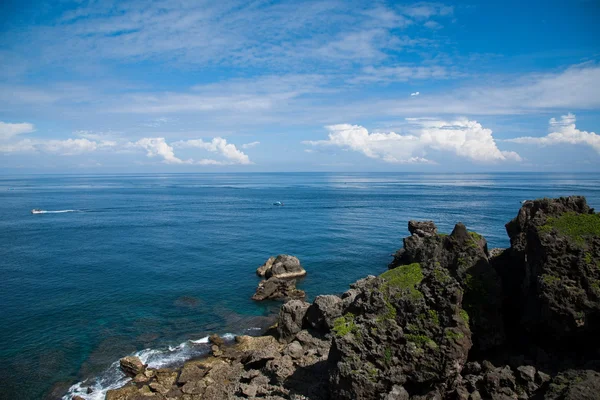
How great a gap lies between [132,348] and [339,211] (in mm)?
102653

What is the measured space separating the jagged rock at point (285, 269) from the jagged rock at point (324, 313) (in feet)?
75.0

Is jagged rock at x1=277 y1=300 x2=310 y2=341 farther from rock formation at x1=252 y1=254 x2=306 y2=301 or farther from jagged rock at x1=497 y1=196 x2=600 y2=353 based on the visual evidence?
jagged rock at x1=497 y1=196 x2=600 y2=353

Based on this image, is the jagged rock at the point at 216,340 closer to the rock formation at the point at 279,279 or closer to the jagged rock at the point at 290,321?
the jagged rock at the point at 290,321

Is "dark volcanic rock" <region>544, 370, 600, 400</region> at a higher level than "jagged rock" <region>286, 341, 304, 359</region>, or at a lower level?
higher

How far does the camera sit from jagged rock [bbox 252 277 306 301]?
177 feet

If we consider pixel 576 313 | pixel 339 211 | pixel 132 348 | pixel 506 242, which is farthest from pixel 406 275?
pixel 339 211

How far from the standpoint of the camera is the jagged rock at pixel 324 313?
36656 millimetres

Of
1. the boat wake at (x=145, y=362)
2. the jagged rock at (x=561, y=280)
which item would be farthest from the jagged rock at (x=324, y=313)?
the jagged rock at (x=561, y=280)

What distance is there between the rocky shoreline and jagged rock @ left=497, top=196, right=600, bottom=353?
60 mm

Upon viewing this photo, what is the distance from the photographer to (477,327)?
2517cm

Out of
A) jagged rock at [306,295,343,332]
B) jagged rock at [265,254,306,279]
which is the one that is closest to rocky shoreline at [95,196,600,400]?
jagged rock at [306,295,343,332]

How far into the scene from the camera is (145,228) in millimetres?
105688

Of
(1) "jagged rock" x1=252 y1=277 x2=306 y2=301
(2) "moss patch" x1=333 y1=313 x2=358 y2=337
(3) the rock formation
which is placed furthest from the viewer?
(3) the rock formation

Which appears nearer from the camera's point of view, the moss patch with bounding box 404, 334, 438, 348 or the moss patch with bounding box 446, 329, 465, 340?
the moss patch with bounding box 446, 329, 465, 340
